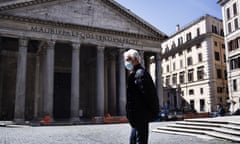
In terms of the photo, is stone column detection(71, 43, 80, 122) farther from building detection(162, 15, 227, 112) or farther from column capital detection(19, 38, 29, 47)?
building detection(162, 15, 227, 112)

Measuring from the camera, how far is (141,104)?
3637mm

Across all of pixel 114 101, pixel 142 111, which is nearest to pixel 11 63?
pixel 114 101

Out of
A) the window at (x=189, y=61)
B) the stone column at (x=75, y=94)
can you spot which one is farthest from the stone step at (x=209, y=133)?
the window at (x=189, y=61)

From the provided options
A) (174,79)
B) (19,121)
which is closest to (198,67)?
(174,79)

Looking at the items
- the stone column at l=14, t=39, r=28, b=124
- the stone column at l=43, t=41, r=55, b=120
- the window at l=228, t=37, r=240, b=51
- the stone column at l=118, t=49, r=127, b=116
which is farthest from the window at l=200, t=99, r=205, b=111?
the stone column at l=14, t=39, r=28, b=124

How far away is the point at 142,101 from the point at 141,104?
0.05m

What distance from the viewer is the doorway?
30458 millimetres

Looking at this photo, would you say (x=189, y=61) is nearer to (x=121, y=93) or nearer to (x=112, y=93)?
(x=112, y=93)

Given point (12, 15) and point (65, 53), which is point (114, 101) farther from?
point (12, 15)

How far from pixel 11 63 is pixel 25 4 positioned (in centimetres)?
898

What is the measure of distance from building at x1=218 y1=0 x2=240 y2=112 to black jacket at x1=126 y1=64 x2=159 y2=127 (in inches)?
1316

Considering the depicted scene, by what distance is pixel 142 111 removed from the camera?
3.64 m

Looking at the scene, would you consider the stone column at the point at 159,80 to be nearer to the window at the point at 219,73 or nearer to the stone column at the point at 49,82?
the stone column at the point at 49,82

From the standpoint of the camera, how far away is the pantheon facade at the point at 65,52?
74.2 ft
